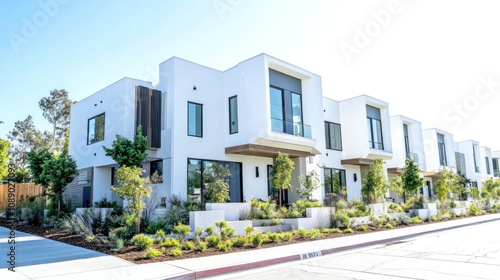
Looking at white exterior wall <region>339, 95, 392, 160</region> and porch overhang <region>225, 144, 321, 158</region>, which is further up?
white exterior wall <region>339, 95, 392, 160</region>

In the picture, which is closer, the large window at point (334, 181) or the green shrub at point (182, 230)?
the green shrub at point (182, 230)

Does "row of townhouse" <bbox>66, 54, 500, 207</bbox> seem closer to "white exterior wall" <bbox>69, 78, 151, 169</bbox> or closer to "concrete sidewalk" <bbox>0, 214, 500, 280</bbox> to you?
"white exterior wall" <bbox>69, 78, 151, 169</bbox>

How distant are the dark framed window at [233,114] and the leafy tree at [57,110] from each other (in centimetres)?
3048

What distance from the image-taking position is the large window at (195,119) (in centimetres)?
1753

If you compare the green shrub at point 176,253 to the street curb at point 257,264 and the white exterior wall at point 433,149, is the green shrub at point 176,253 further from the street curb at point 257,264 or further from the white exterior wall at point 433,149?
the white exterior wall at point 433,149

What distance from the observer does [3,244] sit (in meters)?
11.0

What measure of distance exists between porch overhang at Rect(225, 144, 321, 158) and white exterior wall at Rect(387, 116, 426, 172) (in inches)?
454

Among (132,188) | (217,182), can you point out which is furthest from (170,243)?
(217,182)

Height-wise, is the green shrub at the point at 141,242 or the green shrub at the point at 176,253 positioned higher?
the green shrub at the point at 141,242

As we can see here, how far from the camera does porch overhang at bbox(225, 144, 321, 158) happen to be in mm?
17547

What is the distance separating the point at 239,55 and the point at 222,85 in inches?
77.0

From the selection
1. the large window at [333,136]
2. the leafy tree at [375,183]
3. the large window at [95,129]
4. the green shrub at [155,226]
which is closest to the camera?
the green shrub at [155,226]

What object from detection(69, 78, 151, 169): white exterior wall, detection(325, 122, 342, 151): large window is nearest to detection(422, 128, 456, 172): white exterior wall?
detection(325, 122, 342, 151): large window

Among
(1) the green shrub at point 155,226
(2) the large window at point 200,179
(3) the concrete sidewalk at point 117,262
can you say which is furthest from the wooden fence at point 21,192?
(1) the green shrub at point 155,226
